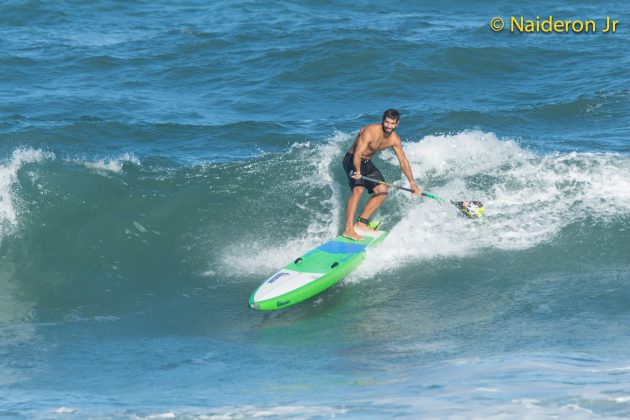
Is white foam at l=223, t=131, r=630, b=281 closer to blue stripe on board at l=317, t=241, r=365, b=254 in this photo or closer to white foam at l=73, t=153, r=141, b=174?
blue stripe on board at l=317, t=241, r=365, b=254

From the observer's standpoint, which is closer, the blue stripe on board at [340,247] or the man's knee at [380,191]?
the blue stripe on board at [340,247]

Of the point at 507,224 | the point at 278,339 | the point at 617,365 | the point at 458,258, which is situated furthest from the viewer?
the point at 507,224

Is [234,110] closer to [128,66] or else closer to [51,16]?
[128,66]

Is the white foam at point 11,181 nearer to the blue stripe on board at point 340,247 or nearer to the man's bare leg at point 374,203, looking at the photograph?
the blue stripe on board at point 340,247

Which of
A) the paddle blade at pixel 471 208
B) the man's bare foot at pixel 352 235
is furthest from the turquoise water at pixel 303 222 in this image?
the man's bare foot at pixel 352 235

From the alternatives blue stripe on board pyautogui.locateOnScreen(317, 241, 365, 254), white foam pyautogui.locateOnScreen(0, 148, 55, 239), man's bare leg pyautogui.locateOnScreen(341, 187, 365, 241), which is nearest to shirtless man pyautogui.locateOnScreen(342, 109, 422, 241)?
man's bare leg pyautogui.locateOnScreen(341, 187, 365, 241)

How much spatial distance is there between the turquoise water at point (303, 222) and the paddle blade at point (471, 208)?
0.46 m

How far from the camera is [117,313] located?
1102 centimetres

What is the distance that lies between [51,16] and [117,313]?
1651 centimetres

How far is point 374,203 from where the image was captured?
489 inches

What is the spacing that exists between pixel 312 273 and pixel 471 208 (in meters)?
2.67

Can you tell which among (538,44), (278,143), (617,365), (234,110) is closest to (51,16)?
(234,110)

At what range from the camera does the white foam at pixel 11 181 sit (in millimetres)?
13195

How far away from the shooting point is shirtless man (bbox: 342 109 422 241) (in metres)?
11.7
